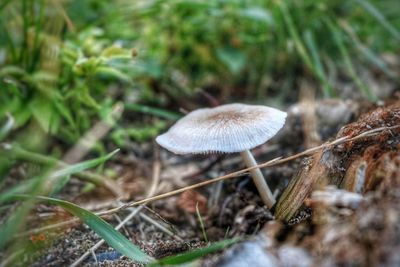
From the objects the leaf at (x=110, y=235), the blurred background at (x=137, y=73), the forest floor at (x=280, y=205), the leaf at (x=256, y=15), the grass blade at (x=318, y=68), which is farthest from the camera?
the leaf at (x=256, y=15)

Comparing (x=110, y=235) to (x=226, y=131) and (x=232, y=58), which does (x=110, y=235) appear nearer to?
(x=226, y=131)

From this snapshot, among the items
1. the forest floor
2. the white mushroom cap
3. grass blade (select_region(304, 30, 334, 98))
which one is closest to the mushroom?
the white mushroom cap

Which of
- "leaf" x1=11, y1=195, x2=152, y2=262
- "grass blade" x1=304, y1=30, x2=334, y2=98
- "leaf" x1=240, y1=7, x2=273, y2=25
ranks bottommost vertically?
"leaf" x1=11, y1=195, x2=152, y2=262

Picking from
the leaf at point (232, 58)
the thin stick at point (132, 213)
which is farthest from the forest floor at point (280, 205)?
the leaf at point (232, 58)

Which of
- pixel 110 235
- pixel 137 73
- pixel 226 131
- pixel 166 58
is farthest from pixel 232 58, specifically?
pixel 110 235

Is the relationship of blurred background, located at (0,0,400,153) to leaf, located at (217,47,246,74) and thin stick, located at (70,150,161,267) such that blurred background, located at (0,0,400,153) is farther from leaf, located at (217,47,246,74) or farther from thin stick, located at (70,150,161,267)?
thin stick, located at (70,150,161,267)

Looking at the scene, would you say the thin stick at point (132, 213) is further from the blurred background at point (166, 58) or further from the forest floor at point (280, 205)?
the blurred background at point (166, 58)
